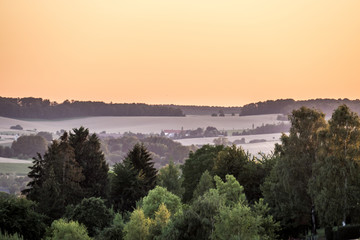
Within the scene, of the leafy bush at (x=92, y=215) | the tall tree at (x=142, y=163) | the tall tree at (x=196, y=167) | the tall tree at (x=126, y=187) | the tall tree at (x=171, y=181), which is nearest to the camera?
the leafy bush at (x=92, y=215)

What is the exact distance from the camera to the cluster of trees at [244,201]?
62438 millimetres

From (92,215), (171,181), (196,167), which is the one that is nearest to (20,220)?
(92,215)

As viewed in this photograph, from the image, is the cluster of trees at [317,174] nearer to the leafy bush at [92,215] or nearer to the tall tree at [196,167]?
the leafy bush at [92,215]

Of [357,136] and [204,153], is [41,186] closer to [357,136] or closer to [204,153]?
[204,153]

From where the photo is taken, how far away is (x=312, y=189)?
74062mm

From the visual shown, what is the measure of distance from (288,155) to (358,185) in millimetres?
8994

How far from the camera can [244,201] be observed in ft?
272

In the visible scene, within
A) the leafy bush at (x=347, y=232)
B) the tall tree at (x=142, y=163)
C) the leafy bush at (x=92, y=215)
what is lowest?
the leafy bush at (x=92, y=215)

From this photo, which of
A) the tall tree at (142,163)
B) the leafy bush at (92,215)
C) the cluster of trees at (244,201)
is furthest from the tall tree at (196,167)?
the leafy bush at (92,215)

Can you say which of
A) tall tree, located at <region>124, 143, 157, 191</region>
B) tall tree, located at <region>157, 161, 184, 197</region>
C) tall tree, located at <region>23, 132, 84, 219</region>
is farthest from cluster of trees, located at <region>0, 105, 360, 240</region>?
tall tree, located at <region>157, 161, 184, 197</region>

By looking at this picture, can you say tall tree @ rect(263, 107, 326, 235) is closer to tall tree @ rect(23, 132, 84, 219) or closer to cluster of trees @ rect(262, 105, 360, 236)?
cluster of trees @ rect(262, 105, 360, 236)

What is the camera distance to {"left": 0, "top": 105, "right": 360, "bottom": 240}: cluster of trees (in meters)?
62.4

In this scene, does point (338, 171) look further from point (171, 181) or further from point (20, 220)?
point (171, 181)

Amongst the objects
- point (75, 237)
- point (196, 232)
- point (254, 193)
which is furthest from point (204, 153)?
point (196, 232)
